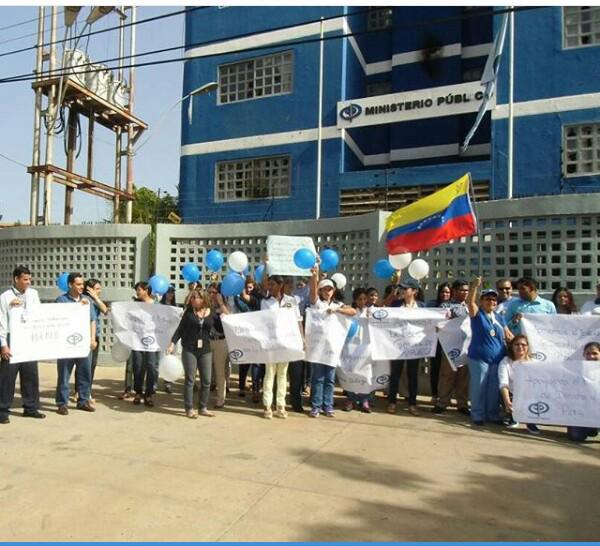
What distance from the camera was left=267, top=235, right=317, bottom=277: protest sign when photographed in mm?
7641

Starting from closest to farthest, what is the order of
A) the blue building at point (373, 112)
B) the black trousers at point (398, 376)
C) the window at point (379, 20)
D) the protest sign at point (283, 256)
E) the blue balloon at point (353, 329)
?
the blue balloon at point (353, 329)
the black trousers at point (398, 376)
the protest sign at point (283, 256)
the blue building at point (373, 112)
the window at point (379, 20)

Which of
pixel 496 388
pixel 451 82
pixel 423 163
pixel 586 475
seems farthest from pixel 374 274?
pixel 451 82

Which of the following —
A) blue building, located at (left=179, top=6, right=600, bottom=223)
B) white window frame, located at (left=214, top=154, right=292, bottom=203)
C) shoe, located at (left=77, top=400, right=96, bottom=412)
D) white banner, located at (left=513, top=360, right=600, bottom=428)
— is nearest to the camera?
white banner, located at (left=513, top=360, right=600, bottom=428)

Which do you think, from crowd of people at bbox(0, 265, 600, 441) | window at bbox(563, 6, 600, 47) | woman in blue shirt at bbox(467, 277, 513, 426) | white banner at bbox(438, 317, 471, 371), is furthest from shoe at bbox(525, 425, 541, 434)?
window at bbox(563, 6, 600, 47)

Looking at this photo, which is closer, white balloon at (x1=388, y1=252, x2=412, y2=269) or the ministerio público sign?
white balloon at (x1=388, y1=252, x2=412, y2=269)

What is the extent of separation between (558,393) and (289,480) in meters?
3.09

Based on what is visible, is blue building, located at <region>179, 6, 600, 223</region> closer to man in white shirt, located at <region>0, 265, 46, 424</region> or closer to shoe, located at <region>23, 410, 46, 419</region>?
man in white shirt, located at <region>0, 265, 46, 424</region>

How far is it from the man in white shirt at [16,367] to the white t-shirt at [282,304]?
8.95 ft

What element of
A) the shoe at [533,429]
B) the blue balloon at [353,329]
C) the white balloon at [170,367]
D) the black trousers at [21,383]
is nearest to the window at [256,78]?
the blue balloon at [353,329]

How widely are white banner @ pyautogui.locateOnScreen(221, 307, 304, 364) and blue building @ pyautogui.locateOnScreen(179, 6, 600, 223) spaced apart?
7721mm

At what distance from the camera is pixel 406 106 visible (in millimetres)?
13984

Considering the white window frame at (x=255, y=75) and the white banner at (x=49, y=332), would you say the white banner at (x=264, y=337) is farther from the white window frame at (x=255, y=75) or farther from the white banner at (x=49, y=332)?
the white window frame at (x=255, y=75)

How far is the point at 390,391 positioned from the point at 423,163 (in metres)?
10.3

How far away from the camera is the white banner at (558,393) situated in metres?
5.32
